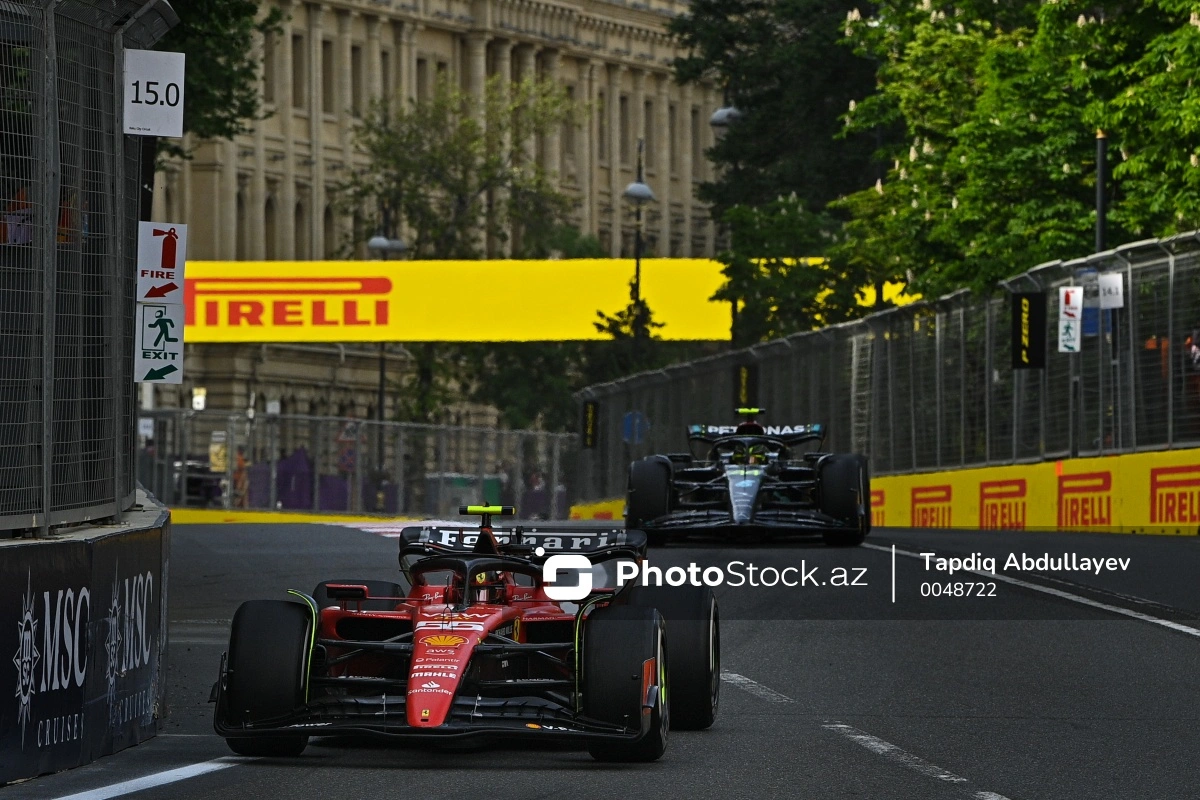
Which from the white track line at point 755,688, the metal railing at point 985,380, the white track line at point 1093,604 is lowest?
the white track line at point 755,688

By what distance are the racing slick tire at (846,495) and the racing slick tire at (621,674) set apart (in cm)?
1401

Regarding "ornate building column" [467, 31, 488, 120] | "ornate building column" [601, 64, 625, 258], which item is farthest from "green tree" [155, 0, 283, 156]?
"ornate building column" [601, 64, 625, 258]

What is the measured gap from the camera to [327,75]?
3551 inches

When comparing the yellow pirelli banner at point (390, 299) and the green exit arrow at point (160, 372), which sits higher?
the yellow pirelli banner at point (390, 299)

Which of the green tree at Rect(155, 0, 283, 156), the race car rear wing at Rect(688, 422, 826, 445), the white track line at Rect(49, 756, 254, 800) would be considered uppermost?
the green tree at Rect(155, 0, 283, 156)

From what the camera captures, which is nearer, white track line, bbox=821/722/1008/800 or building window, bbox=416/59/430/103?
white track line, bbox=821/722/1008/800

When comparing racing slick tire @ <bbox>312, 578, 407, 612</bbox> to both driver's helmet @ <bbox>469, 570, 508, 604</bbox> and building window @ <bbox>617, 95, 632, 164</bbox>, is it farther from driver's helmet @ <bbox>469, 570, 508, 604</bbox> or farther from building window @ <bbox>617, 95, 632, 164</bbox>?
building window @ <bbox>617, 95, 632, 164</bbox>

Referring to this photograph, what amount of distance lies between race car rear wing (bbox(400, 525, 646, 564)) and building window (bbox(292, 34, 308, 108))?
76135mm

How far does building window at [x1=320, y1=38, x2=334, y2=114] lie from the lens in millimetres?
89875

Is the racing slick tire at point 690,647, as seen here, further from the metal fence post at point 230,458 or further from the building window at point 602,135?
the building window at point 602,135

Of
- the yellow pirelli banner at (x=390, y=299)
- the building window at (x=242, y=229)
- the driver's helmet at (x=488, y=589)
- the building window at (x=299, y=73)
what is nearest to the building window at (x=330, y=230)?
the building window at (x=299, y=73)

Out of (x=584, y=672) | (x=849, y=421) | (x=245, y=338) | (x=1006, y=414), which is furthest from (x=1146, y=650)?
(x=245, y=338)

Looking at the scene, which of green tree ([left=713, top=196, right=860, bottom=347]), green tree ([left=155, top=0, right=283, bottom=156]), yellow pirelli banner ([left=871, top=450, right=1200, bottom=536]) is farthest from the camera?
green tree ([left=713, top=196, right=860, bottom=347])

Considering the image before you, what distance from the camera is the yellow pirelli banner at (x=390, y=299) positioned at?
55.9 m
